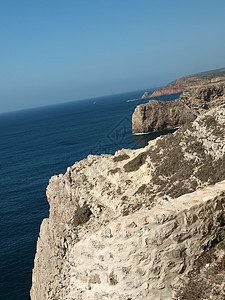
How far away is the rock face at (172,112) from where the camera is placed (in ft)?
320

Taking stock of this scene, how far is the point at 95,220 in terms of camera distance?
22641 millimetres

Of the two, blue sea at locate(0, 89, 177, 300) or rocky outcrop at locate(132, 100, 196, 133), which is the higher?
rocky outcrop at locate(132, 100, 196, 133)

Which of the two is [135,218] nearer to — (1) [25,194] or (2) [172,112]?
(1) [25,194]

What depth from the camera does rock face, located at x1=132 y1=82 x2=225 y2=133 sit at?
97.6 metres

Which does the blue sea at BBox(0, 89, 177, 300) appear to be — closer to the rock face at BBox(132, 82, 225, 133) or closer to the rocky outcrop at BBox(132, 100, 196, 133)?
the rocky outcrop at BBox(132, 100, 196, 133)

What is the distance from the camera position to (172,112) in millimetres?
98625

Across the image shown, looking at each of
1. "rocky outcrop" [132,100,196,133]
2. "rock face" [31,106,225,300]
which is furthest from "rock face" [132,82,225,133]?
"rock face" [31,106,225,300]

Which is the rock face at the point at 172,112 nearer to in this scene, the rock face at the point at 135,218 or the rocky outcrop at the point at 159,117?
the rocky outcrop at the point at 159,117

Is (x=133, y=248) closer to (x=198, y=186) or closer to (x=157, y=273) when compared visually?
(x=157, y=273)

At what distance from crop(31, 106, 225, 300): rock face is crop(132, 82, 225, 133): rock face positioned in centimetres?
6959

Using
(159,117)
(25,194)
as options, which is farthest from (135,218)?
(159,117)

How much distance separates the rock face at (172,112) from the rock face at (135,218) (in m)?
69.6

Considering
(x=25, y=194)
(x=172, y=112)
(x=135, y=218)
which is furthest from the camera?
(x=172, y=112)

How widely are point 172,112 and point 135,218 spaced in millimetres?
91697
